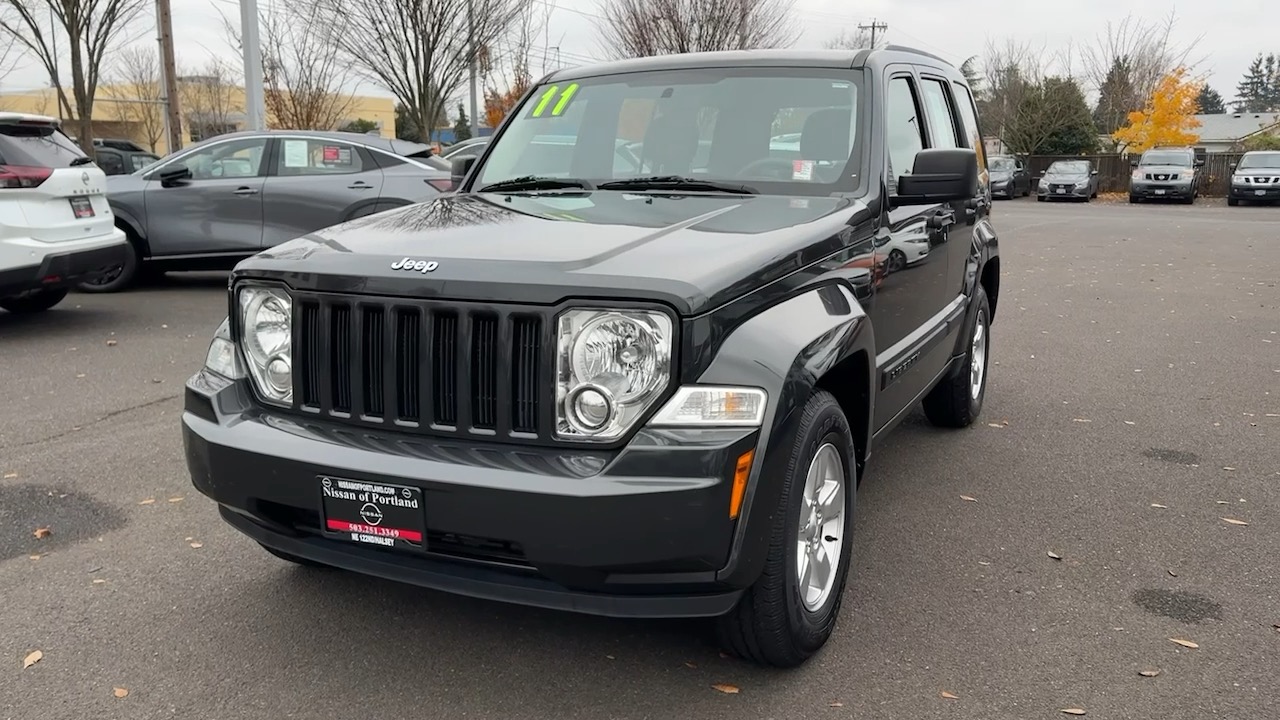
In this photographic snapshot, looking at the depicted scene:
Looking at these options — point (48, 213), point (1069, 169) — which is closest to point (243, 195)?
point (48, 213)

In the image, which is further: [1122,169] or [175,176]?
[1122,169]

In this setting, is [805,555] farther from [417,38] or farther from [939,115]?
[417,38]

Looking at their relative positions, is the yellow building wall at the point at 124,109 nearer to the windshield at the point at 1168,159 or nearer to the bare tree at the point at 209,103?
the bare tree at the point at 209,103

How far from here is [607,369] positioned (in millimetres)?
2590

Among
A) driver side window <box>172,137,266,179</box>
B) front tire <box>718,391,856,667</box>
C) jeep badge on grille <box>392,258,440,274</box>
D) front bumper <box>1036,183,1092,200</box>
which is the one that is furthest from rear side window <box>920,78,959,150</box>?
front bumper <box>1036,183,1092,200</box>

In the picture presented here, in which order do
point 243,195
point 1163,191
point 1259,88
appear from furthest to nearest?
point 1259,88 → point 1163,191 → point 243,195

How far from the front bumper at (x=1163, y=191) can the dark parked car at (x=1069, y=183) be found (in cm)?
180

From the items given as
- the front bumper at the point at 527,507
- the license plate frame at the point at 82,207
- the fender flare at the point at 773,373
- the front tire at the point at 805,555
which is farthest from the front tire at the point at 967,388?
the license plate frame at the point at 82,207

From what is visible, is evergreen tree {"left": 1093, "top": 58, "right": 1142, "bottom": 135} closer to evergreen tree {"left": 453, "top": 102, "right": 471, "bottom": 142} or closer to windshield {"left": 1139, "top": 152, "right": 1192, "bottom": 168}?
windshield {"left": 1139, "top": 152, "right": 1192, "bottom": 168}

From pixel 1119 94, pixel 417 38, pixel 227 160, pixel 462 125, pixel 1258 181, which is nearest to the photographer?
pixel 227 160

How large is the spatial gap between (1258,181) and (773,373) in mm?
31077

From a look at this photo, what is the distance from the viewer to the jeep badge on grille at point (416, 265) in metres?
2.72

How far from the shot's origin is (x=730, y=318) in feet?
8.68

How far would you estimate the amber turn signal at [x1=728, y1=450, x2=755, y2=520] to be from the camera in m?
2.49
